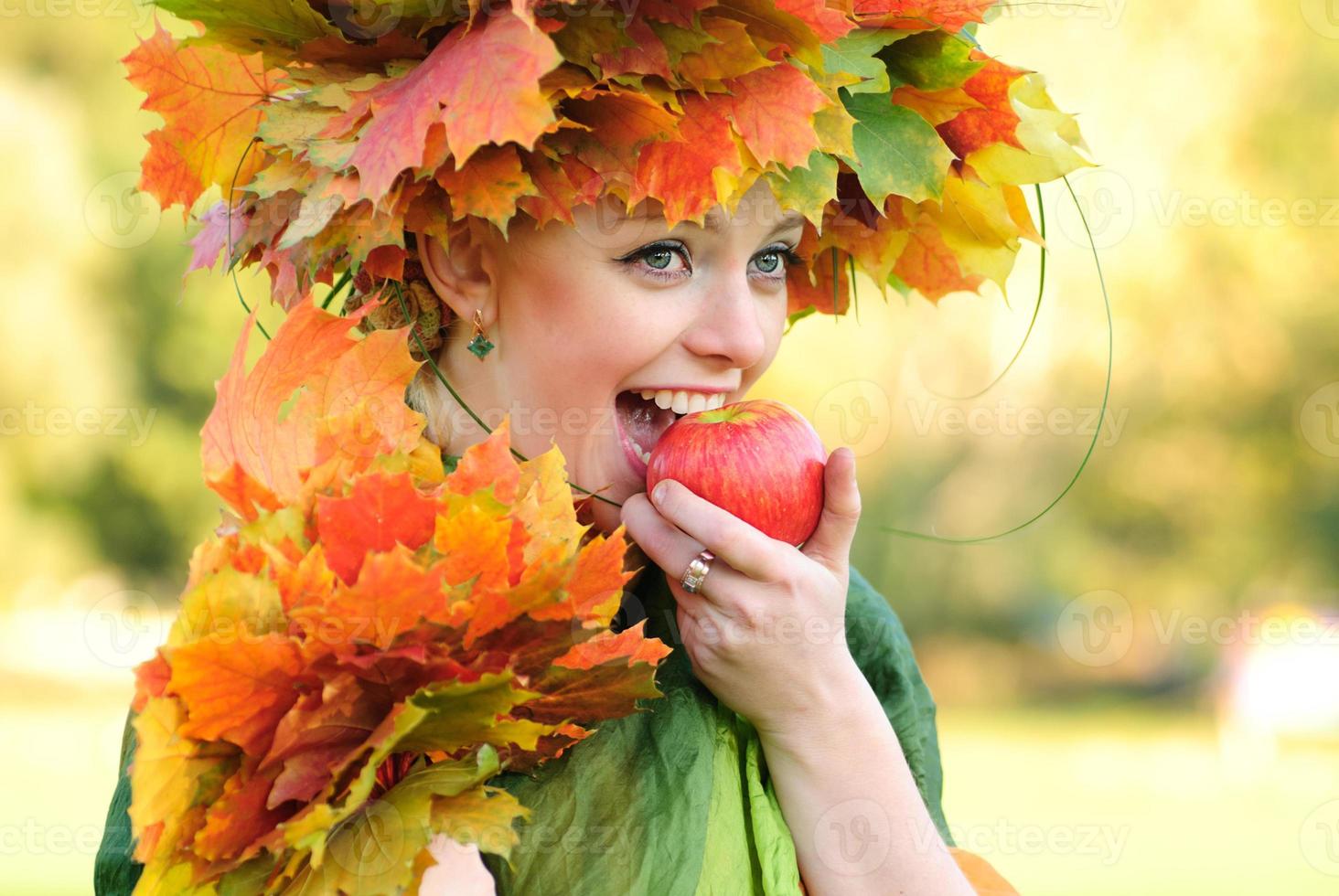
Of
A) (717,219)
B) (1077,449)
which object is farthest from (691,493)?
(1077,449)

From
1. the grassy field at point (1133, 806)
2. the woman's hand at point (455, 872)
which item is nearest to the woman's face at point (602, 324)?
the woman's hand at point (455, 872)

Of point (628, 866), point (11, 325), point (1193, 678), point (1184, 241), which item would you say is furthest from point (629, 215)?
point (1193, 678)

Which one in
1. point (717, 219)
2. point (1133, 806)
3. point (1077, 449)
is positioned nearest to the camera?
point (717, 219)

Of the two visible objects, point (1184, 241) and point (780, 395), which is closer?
point (780, 395)

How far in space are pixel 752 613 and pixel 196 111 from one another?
978mm

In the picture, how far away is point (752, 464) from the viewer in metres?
1.66

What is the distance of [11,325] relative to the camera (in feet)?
41.3

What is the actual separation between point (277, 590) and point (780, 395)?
761 centimetres

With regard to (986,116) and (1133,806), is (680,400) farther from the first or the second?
(1133,806)

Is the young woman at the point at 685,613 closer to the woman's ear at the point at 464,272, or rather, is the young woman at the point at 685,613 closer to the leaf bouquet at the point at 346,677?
the woman's ear at the point at 464,272

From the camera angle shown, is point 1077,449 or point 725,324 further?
point 1077,449

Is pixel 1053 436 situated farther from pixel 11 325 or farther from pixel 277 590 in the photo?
pixel 277 590

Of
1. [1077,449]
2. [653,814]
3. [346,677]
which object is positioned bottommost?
[1077,449]

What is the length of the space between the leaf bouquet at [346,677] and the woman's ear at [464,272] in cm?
36
